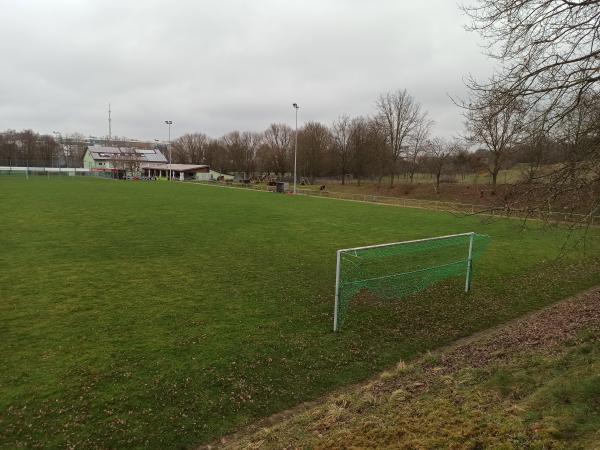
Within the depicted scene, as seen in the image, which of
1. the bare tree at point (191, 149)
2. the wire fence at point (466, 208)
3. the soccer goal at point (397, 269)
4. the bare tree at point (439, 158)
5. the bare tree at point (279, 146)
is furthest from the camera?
the bare tree at point (191, 149)

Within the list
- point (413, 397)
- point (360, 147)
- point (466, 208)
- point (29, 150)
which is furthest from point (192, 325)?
point (29, 150)

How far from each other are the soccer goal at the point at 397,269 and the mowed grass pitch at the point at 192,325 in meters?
0.41

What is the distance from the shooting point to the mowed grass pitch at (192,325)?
5812 mm

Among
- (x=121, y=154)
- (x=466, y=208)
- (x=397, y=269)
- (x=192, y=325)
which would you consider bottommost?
(x=192, y=325)

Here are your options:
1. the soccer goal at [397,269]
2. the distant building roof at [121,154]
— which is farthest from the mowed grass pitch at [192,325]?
the distant building roof at [121,154]

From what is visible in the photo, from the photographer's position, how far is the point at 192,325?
8.84 metres

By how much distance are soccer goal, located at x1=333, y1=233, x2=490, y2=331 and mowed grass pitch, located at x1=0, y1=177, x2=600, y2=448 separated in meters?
0.41

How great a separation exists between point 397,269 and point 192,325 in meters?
7.45

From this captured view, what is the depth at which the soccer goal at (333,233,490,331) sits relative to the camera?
948cm

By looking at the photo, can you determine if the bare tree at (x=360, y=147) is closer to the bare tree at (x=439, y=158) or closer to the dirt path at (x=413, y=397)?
the bare tree at (x=439, y=158)

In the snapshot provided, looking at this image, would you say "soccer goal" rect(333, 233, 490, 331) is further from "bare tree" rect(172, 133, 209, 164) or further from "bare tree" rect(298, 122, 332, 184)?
"bare tree" rect(172, 133, 209, 164)

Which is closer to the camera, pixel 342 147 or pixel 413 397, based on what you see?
pixel 413 397

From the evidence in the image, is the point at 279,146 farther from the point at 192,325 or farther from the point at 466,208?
the point at 192,325

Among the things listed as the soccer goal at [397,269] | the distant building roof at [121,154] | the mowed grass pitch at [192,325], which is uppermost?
the distant building roof at [121,154]
